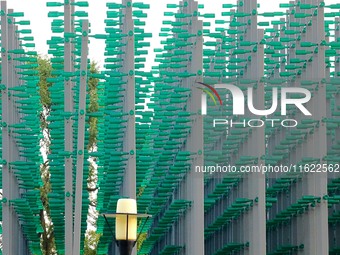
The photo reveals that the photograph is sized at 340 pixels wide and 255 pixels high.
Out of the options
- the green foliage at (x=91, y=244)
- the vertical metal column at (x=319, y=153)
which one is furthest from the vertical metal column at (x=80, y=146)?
the green foliage at (x=91, y=244)

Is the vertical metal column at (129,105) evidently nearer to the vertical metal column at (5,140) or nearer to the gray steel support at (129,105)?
the gray steel support at (129,105)

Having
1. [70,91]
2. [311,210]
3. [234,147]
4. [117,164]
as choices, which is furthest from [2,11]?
[311,210]

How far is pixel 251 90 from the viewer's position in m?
22.8

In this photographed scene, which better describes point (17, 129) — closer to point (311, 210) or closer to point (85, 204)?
point (85, 204)

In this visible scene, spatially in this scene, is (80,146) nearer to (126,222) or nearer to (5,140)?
(5,140)

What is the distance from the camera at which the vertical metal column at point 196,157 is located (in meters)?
22.2

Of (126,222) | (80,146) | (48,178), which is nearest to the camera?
(126,222)

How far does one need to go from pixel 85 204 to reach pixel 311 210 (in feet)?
14.1

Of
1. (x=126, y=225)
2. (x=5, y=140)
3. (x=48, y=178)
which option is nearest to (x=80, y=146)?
(x=5, y=140)

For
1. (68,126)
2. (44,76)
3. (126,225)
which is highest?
(44,76)

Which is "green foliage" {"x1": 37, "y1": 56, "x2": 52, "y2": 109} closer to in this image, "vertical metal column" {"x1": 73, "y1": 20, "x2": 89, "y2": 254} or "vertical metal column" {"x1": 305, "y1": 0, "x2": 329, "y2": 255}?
"vertical metal column" {"x1": 73, "y1": 20, "x2": 89, "y2": 254}

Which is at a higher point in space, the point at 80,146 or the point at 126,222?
the point at 80,146

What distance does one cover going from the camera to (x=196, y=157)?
22.5 m

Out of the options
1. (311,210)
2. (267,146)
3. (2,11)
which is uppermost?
(2,11)
